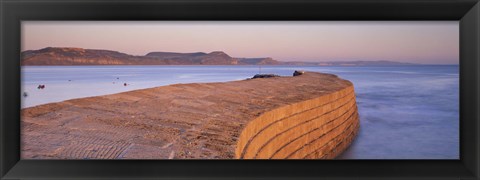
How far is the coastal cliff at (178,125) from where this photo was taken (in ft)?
9.24

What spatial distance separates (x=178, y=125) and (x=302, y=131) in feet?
8.34

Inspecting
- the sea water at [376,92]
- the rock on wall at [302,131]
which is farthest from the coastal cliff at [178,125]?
the sea water at [376,92]

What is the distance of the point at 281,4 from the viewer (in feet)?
8.48

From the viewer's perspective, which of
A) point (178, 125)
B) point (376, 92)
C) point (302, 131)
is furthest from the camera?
point (376, 92)

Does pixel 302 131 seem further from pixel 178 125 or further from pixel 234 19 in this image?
pixel 234 19

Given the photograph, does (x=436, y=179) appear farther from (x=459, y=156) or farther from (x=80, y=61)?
(x=80, y=61)

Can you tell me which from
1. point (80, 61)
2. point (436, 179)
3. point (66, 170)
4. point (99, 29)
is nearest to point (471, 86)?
point (436, 179)

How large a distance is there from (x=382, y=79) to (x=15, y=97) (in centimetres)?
1261

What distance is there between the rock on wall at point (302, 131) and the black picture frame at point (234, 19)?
41cm

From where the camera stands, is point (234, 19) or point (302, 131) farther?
point (302, 131)

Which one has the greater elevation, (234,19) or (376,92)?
(234,19)

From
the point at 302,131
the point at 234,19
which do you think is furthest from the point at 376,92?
the point at 234,19

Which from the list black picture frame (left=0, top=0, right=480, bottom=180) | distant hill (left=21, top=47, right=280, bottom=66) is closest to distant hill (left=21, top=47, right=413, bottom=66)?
distant hill (left=21, top=47, right=280, bottom=66)

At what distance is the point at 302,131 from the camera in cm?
557
